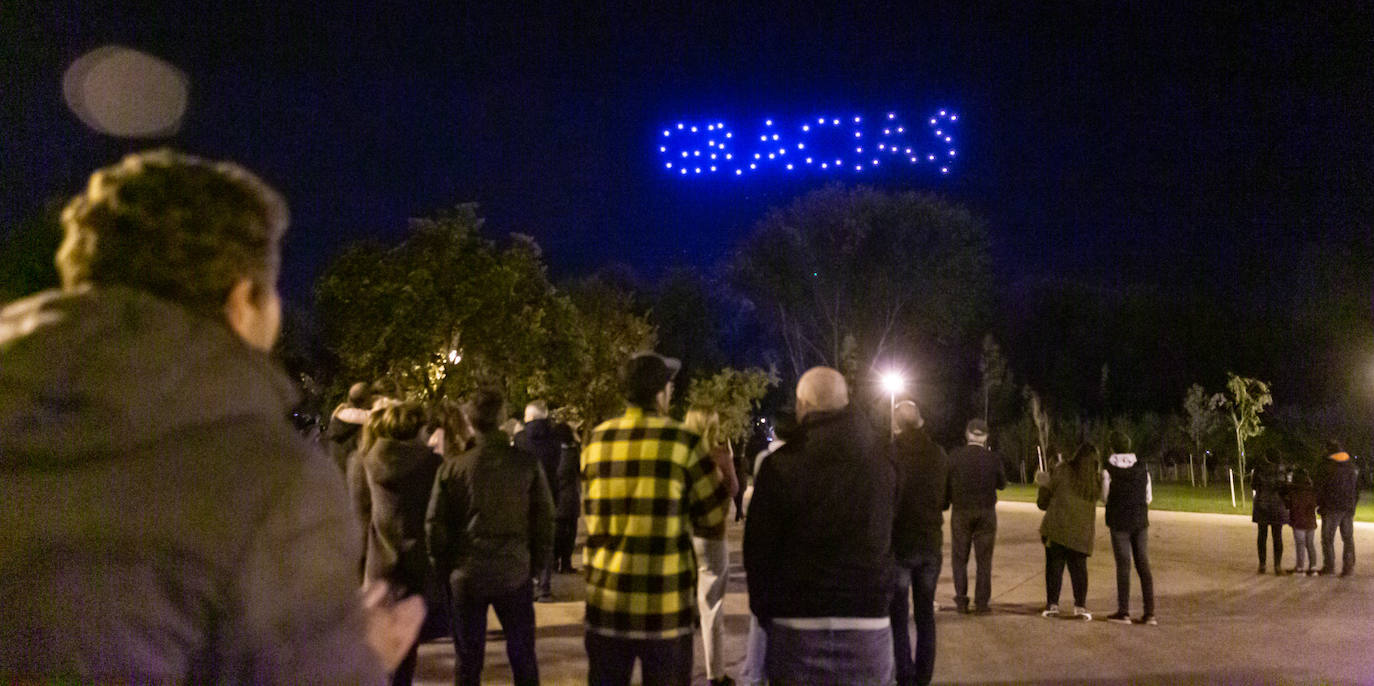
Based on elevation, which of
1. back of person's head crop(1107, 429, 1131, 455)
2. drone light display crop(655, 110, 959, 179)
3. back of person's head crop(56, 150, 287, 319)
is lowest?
back of person's head crop(1107, 429, 1131, 455)

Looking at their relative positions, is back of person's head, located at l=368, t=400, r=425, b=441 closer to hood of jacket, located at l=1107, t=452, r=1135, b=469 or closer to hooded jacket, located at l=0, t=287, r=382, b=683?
hooded jacket, located at l=0, t=287, r=382, b=683

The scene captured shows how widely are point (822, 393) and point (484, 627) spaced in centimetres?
219

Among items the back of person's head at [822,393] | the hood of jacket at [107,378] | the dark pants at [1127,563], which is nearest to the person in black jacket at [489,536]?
the back of person's head at [822,393]

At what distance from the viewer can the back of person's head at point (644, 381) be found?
14.5 ft

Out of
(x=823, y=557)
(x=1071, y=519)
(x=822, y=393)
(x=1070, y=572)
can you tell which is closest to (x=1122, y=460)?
(x=1071, y=519)

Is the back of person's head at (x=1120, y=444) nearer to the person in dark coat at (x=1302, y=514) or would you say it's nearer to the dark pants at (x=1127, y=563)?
the dark pants at (x=1127, y=563)

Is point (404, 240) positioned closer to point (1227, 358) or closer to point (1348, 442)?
point (1348, 442)

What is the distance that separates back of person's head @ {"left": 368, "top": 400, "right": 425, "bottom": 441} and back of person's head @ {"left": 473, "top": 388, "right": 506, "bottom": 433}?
46cm

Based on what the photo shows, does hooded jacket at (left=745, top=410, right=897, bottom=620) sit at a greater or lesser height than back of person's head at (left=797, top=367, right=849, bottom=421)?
lesser

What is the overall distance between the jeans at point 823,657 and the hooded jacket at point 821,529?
0.26 feet

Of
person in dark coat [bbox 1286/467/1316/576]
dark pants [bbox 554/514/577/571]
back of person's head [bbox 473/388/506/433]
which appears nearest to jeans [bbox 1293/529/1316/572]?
person in dark coat [bbox 1286/467/1316/576]

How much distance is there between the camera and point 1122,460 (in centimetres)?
966

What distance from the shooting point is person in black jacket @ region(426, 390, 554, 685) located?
16.5 ft

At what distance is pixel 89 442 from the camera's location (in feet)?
4.42
